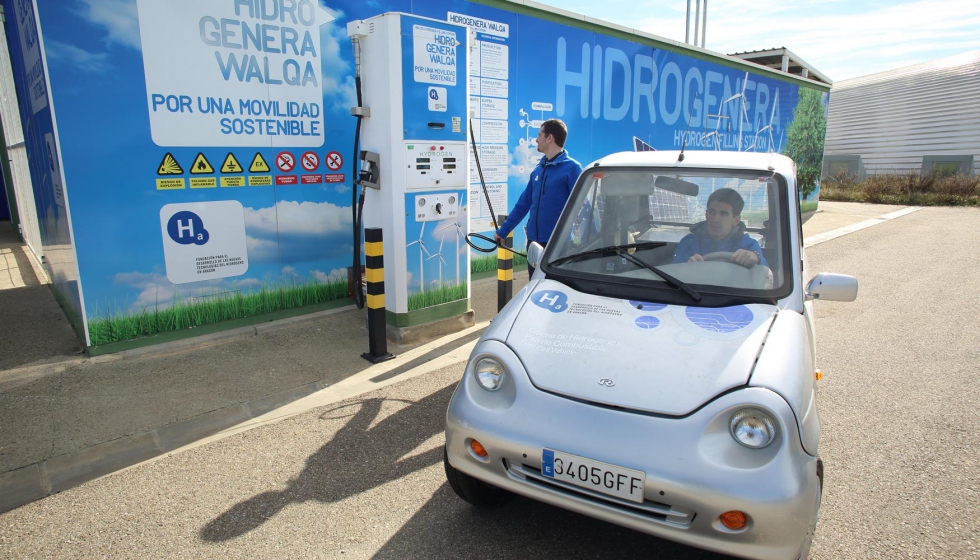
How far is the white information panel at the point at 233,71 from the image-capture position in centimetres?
513

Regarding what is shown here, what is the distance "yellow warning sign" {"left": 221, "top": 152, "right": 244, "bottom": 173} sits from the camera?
561 centimetres

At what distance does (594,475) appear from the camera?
236 cm

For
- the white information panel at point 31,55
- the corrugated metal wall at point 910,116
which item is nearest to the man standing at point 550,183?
the white information panel at point 31,55

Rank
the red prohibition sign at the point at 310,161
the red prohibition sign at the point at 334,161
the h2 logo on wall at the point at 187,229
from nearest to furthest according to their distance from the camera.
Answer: the h2 logo on wall at the point at 187,229
the red prohibition sign at the point at 310,161
the red prohibition sign at the point at 334,161

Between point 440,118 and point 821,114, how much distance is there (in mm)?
17783

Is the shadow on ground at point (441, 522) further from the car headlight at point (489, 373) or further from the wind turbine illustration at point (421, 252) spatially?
the wind turbine illustration at point (421, 252)

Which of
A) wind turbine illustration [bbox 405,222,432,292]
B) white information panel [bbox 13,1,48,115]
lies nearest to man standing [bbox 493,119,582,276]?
wind turbine illustration [bbox 405,222,432,292]

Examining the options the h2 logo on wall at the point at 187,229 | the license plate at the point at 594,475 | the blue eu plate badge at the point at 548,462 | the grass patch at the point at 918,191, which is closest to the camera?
the license plate at the point at 594,475

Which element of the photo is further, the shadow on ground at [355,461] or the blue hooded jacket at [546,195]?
the blue hooded jacket at [546,195]

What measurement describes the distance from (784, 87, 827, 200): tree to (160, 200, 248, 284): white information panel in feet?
52.7

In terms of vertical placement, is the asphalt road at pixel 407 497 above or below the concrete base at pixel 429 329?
below

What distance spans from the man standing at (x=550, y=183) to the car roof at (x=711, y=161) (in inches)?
47.0

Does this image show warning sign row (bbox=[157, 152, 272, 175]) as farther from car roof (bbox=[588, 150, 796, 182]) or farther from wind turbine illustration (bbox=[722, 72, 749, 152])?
wind turbine illustration (bbox=[722, 72, 749, 152])

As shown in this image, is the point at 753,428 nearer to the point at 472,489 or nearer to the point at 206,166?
the point at 472,489
